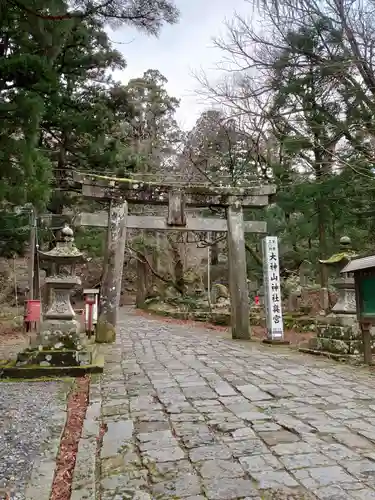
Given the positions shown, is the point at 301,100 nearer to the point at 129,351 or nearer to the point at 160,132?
the point at 129,351

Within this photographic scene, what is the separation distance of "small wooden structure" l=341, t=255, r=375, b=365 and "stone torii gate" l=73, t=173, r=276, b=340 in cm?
436

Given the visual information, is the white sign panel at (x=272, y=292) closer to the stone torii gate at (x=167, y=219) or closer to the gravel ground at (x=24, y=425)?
the stone torii gate at (x=167, y=219)

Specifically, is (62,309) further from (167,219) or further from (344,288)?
(344,288)

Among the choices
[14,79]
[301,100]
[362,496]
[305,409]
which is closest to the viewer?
[362,496]

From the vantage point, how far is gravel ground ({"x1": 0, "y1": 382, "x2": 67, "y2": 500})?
295 centimetres

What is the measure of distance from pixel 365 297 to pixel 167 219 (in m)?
Answer: 5.86

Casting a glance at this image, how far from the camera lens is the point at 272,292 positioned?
443 inches

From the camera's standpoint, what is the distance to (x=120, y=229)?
1124 cm

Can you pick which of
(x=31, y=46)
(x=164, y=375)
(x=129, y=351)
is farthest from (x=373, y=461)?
(x=31, y=46)

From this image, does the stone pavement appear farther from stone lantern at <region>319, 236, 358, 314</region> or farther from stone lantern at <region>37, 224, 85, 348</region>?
stone lantern at <region>319, 236, 358, 314</region>

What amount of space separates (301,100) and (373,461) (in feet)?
30.2

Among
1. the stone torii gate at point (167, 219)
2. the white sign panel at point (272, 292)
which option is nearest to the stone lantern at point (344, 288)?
the white sign panel at point (272, 292)

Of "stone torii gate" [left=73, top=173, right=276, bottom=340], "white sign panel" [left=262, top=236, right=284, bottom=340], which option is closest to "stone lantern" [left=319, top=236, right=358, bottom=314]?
"white sign panel" [left=262, top=236, right=284, bottom=340]

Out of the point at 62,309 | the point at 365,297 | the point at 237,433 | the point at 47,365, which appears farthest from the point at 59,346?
the point at 365,297
